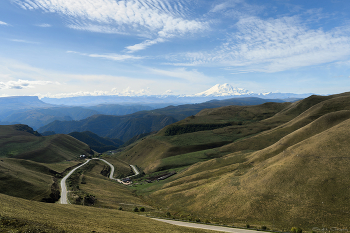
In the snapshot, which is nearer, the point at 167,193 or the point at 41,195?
the point at 41,195

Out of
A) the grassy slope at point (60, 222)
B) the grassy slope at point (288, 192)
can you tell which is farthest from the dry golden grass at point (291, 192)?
the grassy slope at point (60, 222)

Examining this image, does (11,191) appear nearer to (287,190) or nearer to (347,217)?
(287,190)

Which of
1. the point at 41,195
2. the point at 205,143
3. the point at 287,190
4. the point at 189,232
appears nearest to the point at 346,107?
the point at 205,143

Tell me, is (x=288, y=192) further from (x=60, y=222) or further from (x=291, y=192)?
(x=60, y=222)

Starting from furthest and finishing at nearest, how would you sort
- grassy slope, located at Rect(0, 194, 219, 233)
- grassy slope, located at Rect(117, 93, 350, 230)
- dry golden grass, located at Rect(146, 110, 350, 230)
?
grassy slope, located at Rect(117, 93, 350, 230) < dry golden grass, located at Rect(146, 110, 350, 230) < grassy slope, located at Rect(0, 194, 219, 233)

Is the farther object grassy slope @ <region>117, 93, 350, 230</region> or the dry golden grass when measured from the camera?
grassy slope @ <region>117, 93, 350, 230</region>

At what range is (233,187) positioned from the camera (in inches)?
2445

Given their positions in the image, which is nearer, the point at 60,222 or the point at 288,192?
the point at 60,222

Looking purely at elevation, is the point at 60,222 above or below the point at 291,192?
above

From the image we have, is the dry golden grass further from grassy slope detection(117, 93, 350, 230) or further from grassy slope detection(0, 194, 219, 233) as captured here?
grassy slope detection(0, 194, 219, 233)

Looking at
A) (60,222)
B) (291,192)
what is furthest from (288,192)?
(60,222)

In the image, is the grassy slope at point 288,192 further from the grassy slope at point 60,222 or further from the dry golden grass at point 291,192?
the grassy slope at point 60,222

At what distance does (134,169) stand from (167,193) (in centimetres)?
9038

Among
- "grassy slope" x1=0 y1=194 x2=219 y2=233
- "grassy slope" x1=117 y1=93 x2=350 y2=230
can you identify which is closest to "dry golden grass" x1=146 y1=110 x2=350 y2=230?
"grassy slope" x1=117 y1=93 x2=350 y2=230
